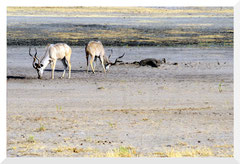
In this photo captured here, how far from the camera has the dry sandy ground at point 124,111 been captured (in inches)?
408

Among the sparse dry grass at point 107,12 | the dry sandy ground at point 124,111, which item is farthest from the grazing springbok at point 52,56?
the sparse dry grass at point 107,12

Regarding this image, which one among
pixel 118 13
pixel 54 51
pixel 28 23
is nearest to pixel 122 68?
pixel 54 51

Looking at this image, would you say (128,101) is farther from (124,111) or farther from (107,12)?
(107,12)

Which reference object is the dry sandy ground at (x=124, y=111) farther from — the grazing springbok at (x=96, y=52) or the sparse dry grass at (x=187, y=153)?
the grazing springbok at (x=96, y=52)

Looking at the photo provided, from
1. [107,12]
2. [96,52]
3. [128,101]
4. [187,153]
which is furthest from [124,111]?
[107,12]

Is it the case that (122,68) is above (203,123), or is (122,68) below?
above

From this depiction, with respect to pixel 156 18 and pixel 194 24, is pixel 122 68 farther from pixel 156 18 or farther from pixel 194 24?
pixel 156 18

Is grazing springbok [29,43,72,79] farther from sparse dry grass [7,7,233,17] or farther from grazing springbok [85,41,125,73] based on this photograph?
sparse dry grass [7,7,233,17]

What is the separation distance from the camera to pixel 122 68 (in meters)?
21.5

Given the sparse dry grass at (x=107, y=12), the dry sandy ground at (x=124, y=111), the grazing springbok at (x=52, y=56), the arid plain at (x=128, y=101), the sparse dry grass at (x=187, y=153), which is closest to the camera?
the sparse dry grass at (x=187, y=153)

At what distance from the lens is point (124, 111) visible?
1405 cm

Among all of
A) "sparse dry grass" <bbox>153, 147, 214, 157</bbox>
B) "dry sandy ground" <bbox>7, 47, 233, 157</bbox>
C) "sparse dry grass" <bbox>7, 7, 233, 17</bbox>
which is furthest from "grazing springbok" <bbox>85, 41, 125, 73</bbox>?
"sparse dry grass" <bbox>7, 7, 233, 17</bbox>

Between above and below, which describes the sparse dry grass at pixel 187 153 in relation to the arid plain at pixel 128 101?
below

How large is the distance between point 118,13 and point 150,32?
16204mm
